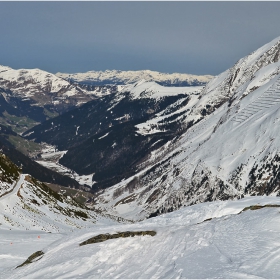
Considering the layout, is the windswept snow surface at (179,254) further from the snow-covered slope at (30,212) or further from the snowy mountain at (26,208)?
the snow-covered slope at (30,212)

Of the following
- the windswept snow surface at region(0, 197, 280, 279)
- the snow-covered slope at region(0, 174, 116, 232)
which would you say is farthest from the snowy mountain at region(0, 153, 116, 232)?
the windswept snow surface at region(0, 197, 280, 279)

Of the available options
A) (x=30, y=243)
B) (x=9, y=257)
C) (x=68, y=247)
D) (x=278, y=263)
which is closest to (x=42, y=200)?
(x=30, y=243)

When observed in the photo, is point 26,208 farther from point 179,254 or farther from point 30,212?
point 179,254

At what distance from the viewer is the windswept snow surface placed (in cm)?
2172

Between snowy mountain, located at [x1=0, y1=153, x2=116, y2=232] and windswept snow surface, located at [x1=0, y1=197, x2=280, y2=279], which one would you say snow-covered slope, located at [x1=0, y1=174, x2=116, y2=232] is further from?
windswept snow surface, located at [x1=0, y1=197, x2=280, y2=279]

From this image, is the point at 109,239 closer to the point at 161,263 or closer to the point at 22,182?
the point at 161,263

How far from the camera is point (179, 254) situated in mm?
25625

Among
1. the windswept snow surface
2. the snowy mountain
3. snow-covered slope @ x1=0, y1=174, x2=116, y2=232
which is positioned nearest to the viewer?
the windswept snow surface

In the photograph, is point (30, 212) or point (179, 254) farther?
point (30, 212)

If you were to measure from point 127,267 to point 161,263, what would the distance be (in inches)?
100

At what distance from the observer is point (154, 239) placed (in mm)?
29609

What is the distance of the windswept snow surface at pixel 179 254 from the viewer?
2172 cm

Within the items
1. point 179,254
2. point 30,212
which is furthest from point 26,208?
point 179,254

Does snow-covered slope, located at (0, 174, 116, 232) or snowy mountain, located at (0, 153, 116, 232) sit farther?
snowy mountain, located at (0, 153, 116, 232)
